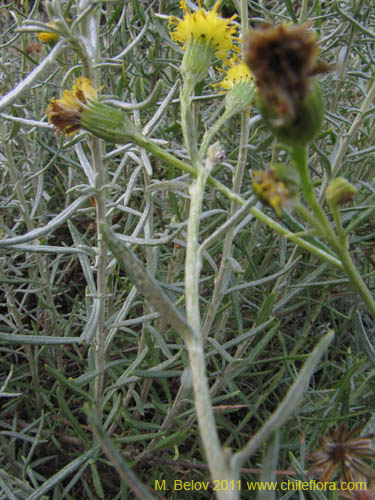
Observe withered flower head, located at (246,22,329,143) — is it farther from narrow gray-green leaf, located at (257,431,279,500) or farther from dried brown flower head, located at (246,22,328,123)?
narrow gray-green leaf, located at (257,431,279,500)

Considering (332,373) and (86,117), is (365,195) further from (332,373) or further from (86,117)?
(86,117)

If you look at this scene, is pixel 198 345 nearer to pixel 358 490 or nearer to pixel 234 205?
pixel 358 490

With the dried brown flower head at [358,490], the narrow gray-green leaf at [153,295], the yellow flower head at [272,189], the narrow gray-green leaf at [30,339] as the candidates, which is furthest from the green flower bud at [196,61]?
the dried brown flower head at [358,490]

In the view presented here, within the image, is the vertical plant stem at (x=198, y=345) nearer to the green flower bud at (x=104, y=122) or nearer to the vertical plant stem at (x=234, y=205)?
the green flower bud at (x=104, y=122)

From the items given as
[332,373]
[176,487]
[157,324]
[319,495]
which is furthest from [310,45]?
[332,373]

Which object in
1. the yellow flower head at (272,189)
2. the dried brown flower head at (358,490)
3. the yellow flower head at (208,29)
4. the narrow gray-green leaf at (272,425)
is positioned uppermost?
Answer: the yellow flower head at (208,29)

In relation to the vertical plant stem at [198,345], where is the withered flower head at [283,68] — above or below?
above

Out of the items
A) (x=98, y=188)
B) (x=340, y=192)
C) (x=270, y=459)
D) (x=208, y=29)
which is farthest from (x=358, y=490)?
(x=208, y=29)
